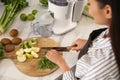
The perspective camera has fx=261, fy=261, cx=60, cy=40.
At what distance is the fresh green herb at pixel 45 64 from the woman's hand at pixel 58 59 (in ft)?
0.05

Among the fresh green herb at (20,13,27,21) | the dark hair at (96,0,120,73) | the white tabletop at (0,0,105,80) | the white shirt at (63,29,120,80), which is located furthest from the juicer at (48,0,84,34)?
the dark hair at (96,0,120,73)

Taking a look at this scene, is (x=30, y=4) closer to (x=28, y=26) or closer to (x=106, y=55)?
(x=28, y=26)

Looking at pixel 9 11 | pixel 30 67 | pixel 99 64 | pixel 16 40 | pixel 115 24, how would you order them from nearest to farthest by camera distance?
pixel 115 24
pixel 99 64
pixel 30 67
pixel 16 40
pixel 9 11

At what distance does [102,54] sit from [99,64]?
0.14 feet

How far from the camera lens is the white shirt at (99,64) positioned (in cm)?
90

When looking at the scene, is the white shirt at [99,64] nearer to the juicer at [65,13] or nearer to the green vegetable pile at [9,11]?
the juicer at [65,13]

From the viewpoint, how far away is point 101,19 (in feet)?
2.98

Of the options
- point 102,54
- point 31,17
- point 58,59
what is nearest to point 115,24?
point 102,54

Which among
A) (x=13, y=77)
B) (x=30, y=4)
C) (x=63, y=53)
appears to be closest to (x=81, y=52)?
(x=63, y=53)

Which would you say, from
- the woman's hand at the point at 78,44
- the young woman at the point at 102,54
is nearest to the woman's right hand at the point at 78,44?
the woman's hand at the point at 78,44

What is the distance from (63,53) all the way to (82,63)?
0.60 ft

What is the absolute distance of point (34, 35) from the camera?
4.06ft

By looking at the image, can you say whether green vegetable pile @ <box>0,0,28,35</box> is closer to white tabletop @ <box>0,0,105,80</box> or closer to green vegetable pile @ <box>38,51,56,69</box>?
white tabletop @ <box>0,0,105,80</box>

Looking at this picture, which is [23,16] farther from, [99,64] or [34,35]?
[99,64]
